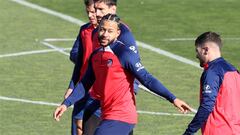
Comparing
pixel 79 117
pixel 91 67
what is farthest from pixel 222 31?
pixel 91 67

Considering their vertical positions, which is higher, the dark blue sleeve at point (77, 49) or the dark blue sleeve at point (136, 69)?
the dark blue sleeve at point (136, 69)

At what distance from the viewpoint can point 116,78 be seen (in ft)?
37.6

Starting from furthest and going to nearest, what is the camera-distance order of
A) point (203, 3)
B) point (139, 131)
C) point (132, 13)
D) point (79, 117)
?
1. point (203, 3)
2. point (132, 13)
3. point (139, 131)
4. point (79, 117)

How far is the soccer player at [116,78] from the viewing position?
11.4 m

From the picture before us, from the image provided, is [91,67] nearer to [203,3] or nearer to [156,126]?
[156,126]

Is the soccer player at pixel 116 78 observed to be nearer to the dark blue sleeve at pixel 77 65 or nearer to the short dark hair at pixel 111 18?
the short dark hair at pixel 111 18

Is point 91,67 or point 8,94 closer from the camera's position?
point 91,67

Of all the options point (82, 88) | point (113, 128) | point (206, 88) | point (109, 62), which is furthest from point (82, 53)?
point (206, 88)

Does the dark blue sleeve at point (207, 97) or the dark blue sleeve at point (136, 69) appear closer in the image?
the dark blue sleeve at point (207, 97)

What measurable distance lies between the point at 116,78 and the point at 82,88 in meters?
0.60

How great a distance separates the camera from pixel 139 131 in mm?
16250

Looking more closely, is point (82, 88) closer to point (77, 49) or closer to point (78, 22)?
point (77, 49)

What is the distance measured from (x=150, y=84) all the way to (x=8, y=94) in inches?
312

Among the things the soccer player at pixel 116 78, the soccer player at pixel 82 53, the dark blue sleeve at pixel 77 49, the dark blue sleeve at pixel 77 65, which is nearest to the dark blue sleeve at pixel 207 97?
the soccer player at pixel 116 78
